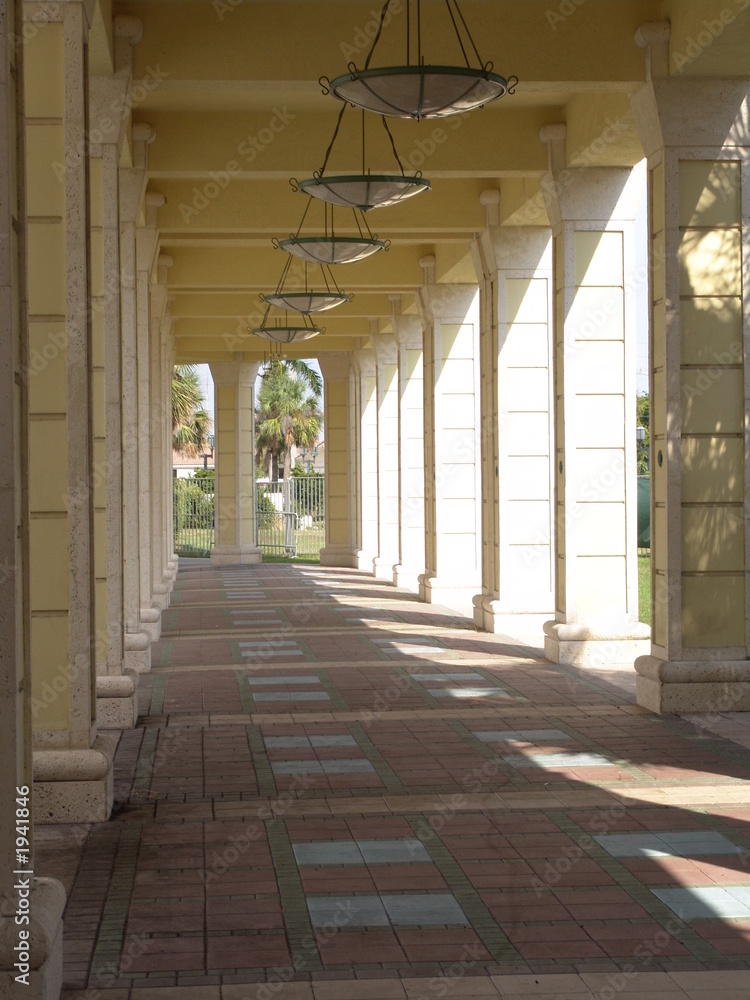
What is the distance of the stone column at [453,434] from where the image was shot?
56.7ft

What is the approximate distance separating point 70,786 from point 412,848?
168 cm

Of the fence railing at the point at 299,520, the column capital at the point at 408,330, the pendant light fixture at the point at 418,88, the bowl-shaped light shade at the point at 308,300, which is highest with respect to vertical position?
the column capital at the point at 408,330

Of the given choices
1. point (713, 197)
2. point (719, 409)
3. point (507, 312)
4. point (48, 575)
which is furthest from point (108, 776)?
point (507, 312)

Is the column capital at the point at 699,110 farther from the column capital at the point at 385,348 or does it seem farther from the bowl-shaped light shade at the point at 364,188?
the column capital at the point at 385,348

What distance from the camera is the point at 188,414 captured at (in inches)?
1756

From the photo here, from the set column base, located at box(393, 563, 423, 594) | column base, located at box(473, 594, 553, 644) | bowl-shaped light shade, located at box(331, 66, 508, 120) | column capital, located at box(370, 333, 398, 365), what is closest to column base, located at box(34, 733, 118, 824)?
bowl-shaped light shade, located at box(331, 66, 508, 120)

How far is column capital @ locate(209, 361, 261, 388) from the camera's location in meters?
27.6

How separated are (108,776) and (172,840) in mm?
578

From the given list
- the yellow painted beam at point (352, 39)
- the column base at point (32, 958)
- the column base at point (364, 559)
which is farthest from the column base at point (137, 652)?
the column base at point (364, 559)

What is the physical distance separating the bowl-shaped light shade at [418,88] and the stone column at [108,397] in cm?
177

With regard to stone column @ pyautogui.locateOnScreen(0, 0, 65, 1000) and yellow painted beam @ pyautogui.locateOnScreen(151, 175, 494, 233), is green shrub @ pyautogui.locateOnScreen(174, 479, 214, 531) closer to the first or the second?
yellow painted beam @ pyautogui.locateOnScreen(151, 175, 494, 233)

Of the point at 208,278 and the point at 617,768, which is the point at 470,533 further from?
the point at 617,768

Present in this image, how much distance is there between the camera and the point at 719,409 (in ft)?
29.3

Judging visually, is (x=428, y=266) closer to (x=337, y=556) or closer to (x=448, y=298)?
(x=448, y=298)
